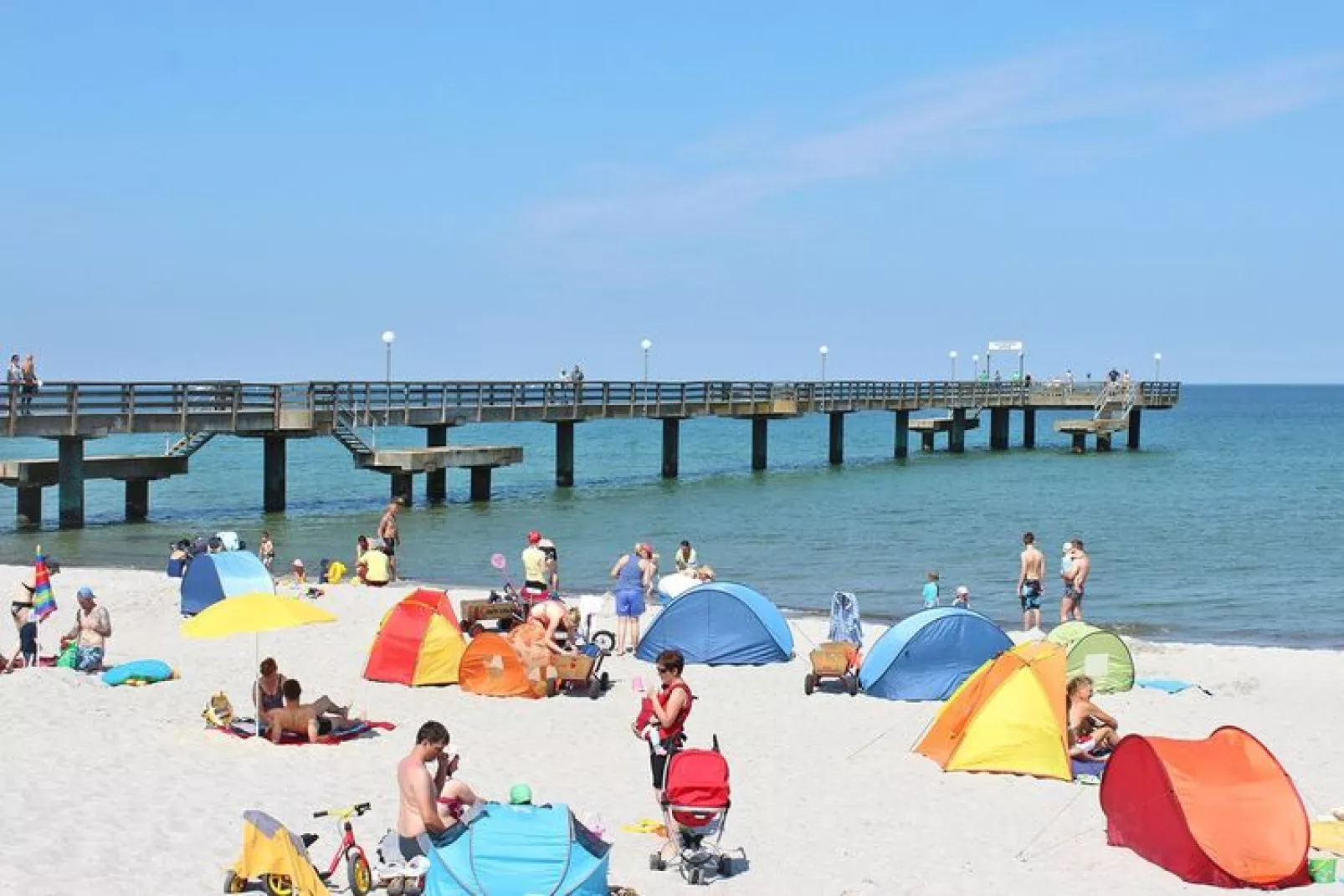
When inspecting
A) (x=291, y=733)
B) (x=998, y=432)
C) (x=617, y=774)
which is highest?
(x=998, y=432)

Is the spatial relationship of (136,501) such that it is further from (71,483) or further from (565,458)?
(565,458)

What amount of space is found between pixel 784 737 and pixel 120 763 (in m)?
5.47

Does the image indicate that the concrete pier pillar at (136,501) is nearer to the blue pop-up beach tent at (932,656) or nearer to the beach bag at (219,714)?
the beach bag at (219,714)

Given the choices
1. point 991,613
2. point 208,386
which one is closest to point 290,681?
point 991,613

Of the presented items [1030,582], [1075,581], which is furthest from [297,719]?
[1075,581]

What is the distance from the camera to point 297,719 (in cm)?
1261

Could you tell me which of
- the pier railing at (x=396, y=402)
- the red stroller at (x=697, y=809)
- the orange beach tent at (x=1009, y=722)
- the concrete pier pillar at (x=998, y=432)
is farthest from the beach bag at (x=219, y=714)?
the concrete pier pillar at (x=998, y=432)

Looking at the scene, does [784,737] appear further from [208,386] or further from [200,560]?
[208,386]

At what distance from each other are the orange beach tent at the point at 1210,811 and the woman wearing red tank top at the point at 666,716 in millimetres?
2879

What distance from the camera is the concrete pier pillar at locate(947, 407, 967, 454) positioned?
68.4 meters

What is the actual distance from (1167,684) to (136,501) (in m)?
26.3

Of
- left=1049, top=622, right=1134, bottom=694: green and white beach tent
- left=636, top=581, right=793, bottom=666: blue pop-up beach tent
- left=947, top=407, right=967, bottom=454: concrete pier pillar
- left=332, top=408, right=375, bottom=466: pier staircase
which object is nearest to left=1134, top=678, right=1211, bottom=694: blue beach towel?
left=1049, top=622, right=1134, bottom=694: green and white beach tent

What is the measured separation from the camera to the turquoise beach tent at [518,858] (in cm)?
836

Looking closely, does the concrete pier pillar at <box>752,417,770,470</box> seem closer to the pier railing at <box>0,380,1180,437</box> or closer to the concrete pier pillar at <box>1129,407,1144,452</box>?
the pier railing at <box>0,380,1180,437</box>
